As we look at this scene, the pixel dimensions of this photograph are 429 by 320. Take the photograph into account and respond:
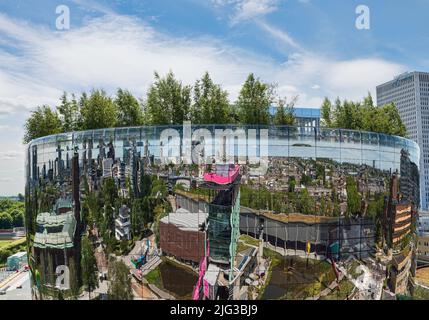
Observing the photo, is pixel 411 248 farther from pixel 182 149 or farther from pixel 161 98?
pixel 161 98

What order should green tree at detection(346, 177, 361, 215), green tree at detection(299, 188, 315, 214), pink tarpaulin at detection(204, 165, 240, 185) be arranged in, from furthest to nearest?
green tree at detection(346, 177, 361, 215), green tree at detection(299, 188, 315, 214), pink tarpaulin at detection(204, 165, 240, 185)

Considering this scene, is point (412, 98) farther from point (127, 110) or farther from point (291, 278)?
point (291, 278)

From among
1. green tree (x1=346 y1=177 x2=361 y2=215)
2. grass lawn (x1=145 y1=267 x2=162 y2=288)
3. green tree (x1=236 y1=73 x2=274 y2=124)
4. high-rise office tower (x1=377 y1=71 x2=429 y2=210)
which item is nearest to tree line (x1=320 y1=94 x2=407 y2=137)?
green tree (x1=236 y1=73 x2=274 y2=124)

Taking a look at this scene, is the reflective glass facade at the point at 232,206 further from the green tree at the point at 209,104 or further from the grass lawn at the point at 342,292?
the green tree at the point at 209,104

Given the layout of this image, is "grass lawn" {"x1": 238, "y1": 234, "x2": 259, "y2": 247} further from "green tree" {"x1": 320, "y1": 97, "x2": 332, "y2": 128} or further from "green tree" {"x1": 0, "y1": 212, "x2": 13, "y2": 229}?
"green tree" {"x1": 0, "y1": 212, "x2": 13, "y2": 229}

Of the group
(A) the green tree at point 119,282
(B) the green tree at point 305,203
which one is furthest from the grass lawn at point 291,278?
(A) the green tree at point 119,282

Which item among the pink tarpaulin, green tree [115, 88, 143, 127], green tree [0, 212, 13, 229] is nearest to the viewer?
the pink tarpaulin

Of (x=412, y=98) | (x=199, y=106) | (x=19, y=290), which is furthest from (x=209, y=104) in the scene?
(x=412, y=98)

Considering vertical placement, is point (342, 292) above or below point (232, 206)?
below
